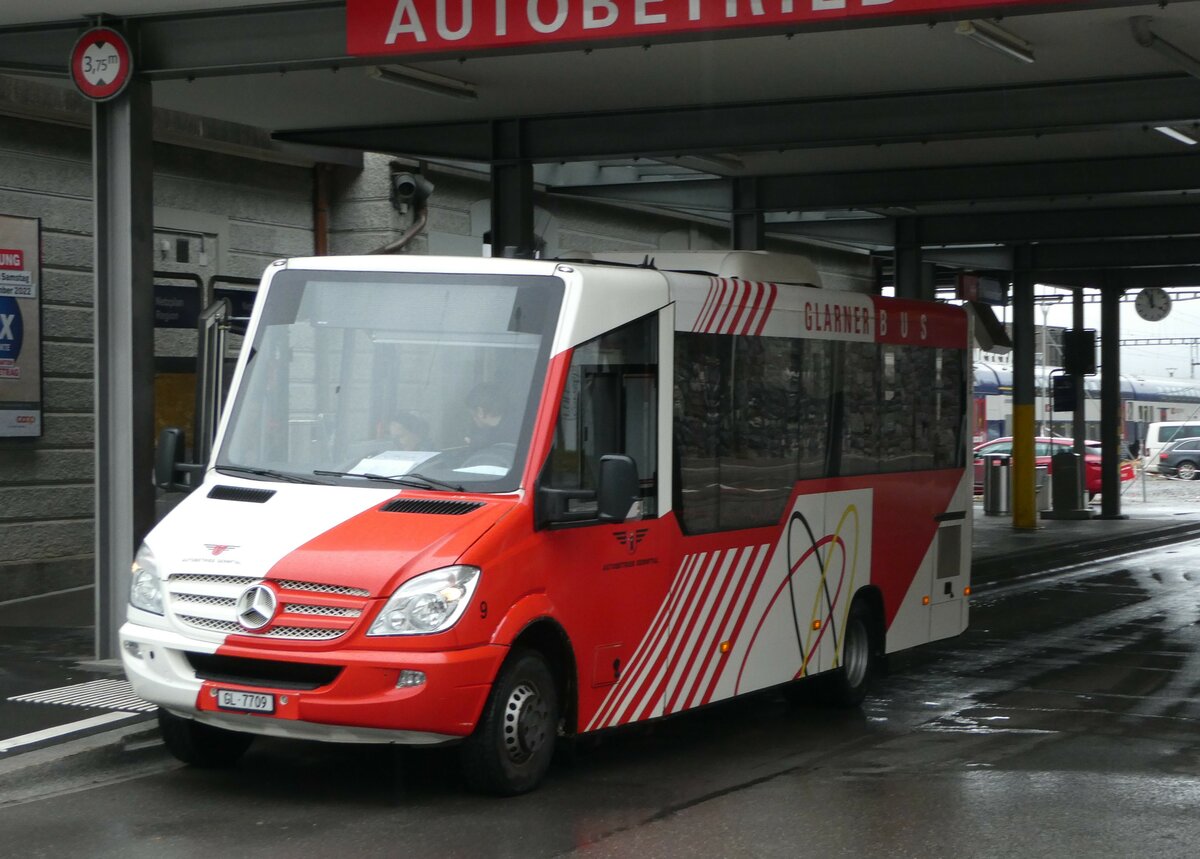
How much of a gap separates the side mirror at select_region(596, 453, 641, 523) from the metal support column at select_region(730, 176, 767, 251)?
11.9 meters

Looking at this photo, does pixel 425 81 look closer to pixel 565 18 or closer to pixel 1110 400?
pixel 565 18

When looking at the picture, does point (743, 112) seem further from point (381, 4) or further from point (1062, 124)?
point (381, 4)

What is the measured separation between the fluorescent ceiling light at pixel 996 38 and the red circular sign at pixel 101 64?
560 centimetres

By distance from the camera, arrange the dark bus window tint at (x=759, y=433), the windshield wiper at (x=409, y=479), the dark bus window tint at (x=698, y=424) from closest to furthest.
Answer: the windshield wiper at (x=409, y=479)
the dark bus window tint at (x=698, y=424)
the dark bus window tint at (x=759, y=433)

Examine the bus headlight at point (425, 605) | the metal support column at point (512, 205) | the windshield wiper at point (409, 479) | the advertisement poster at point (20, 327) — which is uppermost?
the metal support column at point (512, 205)

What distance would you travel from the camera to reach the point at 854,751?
9.46 metres

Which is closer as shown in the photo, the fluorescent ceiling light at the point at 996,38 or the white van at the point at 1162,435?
the fluorescent ceiling light at the point at 996,38

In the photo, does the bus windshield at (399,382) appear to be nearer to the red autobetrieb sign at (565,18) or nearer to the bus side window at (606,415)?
the bus side window at (606,415)

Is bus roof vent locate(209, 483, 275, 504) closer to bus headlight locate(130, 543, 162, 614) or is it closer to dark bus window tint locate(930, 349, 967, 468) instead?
bus headlight locate(130, 543, 162, 614)

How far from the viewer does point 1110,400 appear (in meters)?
31.2

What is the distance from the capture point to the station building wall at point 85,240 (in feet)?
49.4

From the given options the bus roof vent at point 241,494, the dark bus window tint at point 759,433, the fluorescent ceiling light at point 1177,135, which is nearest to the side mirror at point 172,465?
the bus roof vent at point 241,494

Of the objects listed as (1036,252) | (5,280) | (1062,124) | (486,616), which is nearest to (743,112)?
(1062,124)

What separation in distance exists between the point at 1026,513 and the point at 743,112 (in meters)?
14.7
